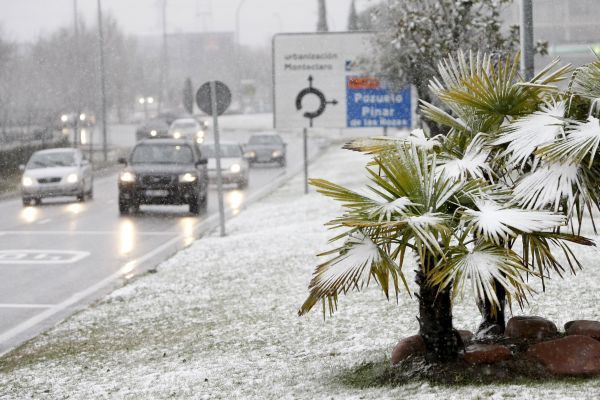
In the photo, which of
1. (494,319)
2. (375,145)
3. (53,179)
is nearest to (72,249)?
(53,179)

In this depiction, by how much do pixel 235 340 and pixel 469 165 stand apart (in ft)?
10.8

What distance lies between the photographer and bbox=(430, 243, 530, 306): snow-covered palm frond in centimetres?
623

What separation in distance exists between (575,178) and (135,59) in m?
105

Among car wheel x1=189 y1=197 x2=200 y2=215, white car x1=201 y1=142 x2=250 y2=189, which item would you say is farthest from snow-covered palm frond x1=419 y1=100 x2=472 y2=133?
white car x1=201 y1=142 x2=250 y2=189

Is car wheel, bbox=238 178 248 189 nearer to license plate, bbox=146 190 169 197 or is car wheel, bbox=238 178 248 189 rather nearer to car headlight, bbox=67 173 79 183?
car headlight, bbox=67 173 79 183

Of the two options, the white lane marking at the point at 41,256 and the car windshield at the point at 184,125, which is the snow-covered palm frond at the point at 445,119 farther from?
the car windshield at the point at 184,125

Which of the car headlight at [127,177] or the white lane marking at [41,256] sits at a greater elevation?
the car headlight at [127,177]

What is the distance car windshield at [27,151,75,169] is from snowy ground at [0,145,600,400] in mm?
15769

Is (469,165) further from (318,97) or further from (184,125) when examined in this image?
(184,125)

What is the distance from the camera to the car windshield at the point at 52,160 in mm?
29703

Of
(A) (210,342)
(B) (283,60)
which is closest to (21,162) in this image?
(B) (283,60)

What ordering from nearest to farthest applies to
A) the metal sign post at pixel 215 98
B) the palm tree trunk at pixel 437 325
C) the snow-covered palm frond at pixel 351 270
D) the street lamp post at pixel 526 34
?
the snow-covered palm frond at pixel 351 270 < the palm tree trunk at pixel 437 325 < the street lamp post at pixel 526 34 < the metal sign post at pixel 215 98

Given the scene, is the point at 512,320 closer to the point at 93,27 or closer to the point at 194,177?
the point at 194,177

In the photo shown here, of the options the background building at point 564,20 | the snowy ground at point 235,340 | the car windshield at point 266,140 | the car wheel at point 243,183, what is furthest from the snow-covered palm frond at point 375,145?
the background building at point 564,20
